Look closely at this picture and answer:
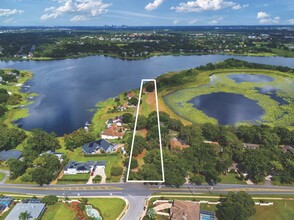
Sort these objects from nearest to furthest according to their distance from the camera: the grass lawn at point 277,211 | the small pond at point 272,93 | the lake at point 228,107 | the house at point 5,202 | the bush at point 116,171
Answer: the grass lawn at point 277,211
the house at point 5,202
the bush at point 116,171
the lake at point 228,107
the small pond at point 272,93

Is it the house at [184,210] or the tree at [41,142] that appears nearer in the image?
the house at [184,210]

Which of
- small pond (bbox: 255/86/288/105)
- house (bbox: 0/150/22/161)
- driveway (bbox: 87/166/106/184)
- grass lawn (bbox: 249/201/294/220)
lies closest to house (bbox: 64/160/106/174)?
driveway (bbox: 87/166/106/184)

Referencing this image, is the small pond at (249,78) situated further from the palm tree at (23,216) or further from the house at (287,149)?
the palm tree at (23,216)

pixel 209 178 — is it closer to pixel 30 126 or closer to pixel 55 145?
pixel 55 145

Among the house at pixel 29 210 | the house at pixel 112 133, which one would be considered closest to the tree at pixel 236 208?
the house at pixel 29 210

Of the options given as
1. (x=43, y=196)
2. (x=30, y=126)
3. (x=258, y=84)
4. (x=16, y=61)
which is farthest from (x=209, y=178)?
(x=16, y=61)

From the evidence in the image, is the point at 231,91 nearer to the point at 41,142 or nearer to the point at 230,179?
the point at 230,179
